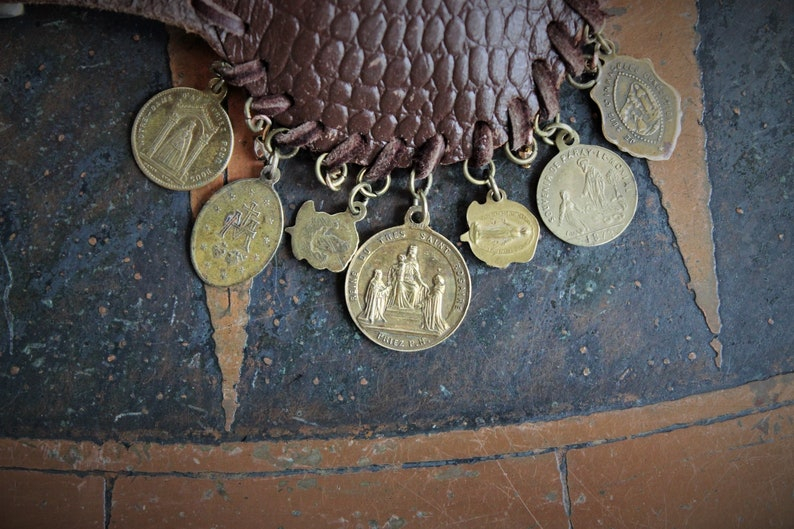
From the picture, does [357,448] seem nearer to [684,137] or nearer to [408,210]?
[408,210]

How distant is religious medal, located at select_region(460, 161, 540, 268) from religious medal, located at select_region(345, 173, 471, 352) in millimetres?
46

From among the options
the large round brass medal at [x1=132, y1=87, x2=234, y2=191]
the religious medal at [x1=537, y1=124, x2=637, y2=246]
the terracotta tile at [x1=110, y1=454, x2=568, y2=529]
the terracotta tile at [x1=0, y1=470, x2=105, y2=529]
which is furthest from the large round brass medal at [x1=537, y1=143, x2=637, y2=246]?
the terracotta tile at [x1=0, y1=470, x2=105, y2=529]

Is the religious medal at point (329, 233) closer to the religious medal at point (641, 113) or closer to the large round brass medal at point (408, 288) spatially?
the large round brass medal at point (408, 288)

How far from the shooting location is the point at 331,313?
1202mm

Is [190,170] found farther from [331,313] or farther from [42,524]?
[42,524]

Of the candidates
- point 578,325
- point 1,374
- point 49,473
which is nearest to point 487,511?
point 578,325

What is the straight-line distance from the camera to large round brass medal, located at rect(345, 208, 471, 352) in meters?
1.17

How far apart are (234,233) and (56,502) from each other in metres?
0.55

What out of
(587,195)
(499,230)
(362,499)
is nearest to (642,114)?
(587,195)

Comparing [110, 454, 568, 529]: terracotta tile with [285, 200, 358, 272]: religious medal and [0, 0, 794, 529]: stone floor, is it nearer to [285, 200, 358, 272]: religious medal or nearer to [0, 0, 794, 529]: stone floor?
[0, 0, 794, 529]: stone floor

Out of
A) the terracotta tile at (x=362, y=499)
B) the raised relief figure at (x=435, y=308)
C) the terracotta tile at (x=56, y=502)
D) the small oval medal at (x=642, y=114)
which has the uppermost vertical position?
the small oval medal at (x=642, y=114)

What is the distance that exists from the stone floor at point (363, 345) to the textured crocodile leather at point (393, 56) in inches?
4.6

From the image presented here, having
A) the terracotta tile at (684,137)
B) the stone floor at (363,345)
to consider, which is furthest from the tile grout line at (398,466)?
the terracotta tile at (684,137)

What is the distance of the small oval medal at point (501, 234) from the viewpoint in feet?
3.87
